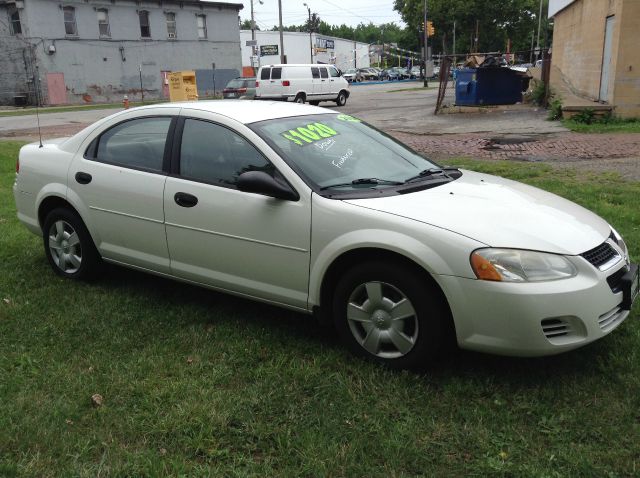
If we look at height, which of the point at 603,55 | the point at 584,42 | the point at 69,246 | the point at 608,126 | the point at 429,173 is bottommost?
the point at 608,126

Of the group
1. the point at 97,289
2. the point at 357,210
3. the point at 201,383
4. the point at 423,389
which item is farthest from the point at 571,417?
the point at 97,289

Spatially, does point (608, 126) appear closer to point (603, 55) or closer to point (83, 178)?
point (603, 55)

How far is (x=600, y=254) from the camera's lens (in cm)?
334

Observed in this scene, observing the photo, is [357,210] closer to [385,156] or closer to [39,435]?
[385,156]

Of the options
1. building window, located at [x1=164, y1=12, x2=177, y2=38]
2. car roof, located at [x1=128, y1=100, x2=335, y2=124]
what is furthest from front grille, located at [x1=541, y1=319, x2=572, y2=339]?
building window, located at [x1=164, y1=12, x2=177, y2=38]

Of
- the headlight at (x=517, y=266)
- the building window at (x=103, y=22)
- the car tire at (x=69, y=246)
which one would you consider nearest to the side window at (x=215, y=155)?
the car tire at (x=69, y=246)

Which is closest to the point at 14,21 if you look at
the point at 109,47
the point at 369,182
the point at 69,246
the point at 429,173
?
the point at 109,47

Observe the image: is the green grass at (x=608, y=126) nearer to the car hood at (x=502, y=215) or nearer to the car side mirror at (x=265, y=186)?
the car hood at (x=502, y=215)

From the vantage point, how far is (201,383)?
3.43m

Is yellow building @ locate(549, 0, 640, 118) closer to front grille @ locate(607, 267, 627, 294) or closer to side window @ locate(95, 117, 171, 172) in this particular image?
front grille @ locate(607, 267, 627, 294)

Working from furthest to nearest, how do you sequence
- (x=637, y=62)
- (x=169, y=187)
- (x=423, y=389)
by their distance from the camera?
(x=637, y=62) → (x=169, y=187) → (x=423, y=389)

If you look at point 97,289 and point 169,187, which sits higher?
point 169,187

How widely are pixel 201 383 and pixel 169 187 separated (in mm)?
1439

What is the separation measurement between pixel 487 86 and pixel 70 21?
27907mm
